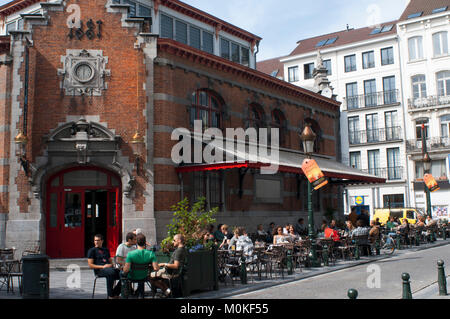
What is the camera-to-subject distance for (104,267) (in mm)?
9562

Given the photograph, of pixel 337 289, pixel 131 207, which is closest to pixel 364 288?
pixel 337 289

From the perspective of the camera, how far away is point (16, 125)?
15.8 meters

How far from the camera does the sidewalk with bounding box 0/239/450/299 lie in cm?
1026

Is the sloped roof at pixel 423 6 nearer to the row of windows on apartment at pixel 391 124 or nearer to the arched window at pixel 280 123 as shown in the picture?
the row of windows on apartment at pixel 391 124

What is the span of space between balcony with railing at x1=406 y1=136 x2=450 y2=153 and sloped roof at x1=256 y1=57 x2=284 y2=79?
48.7ft

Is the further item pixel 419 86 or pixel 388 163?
pixel 388 163

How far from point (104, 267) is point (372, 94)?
35658 millimetres

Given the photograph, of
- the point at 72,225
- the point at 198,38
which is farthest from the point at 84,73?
the point at 198,38

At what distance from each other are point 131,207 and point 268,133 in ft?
28.7

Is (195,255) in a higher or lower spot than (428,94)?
lower

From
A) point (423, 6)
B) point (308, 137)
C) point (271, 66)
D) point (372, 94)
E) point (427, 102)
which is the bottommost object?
point (308, 137)

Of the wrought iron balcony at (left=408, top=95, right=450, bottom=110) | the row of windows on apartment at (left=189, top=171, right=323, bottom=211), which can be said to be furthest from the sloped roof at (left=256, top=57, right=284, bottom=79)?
the row of windows on apartment at (left=189, top=171, right=323, bottom=211)

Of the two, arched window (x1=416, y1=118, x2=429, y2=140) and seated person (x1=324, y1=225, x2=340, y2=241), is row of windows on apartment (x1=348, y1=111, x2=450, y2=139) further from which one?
seated person (x1=324, y1=225, x2=340, y2=241)

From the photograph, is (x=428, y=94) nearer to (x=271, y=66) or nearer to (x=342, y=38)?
(x=342, y=38)
